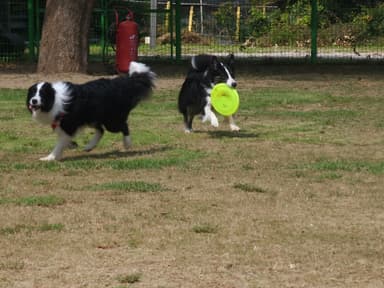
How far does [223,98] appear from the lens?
1143cm

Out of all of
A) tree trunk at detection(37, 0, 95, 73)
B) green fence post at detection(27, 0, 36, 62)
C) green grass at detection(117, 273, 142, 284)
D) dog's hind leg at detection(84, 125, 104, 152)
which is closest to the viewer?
green grass at detection(117, 273, 142, 284)

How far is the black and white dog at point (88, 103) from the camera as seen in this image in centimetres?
980

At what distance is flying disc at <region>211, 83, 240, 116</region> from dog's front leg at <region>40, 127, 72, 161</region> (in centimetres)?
206

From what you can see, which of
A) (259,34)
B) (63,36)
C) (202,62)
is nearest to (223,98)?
(202,62)

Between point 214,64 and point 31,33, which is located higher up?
point 31,33

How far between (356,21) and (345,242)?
2079cm

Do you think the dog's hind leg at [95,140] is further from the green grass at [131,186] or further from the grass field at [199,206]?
the green grass at [131,186]

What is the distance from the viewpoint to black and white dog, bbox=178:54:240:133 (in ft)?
37.7

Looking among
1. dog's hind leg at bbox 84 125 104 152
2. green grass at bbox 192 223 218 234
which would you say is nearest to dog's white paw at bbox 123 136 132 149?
dog's hind leg at bbox 84 125 104 152

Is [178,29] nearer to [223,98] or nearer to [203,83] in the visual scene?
[203,83]

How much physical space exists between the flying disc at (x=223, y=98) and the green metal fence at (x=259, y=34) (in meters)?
14.2

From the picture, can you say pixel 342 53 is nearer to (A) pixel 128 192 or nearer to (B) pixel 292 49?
(B) pixel 292 49

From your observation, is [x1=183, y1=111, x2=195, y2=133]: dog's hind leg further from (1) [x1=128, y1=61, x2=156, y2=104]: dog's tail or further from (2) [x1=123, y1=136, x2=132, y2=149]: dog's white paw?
(2) [x1=123, y1=136, x2=132, y2=149]: dog's white paw

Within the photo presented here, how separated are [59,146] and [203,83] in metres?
2.32
